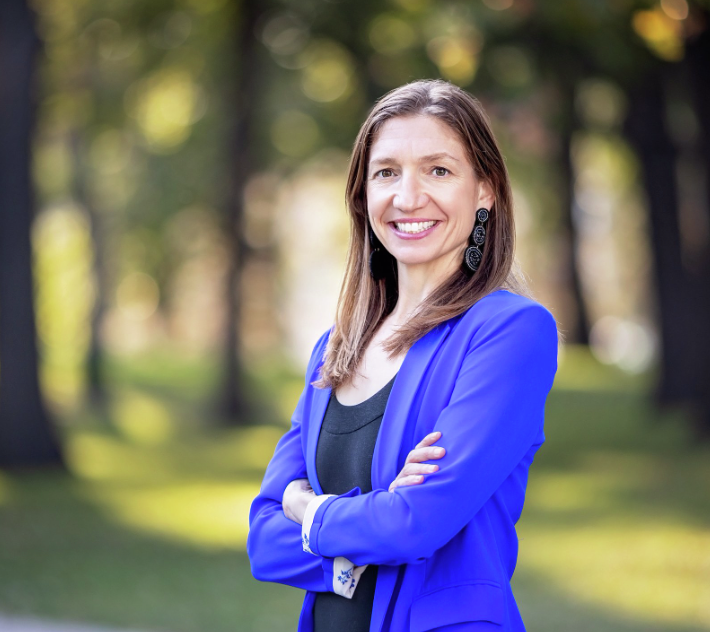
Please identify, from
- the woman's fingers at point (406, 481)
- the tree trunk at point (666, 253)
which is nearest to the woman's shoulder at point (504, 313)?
the woman's fingers at point (406, 481)

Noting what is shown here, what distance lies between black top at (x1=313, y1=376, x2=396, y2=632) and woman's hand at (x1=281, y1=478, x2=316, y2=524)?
7 cm

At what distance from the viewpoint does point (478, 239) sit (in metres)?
2.64

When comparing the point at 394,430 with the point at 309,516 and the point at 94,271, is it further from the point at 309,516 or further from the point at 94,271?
the point at 94,271

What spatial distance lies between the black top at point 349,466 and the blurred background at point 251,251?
4.17 metres

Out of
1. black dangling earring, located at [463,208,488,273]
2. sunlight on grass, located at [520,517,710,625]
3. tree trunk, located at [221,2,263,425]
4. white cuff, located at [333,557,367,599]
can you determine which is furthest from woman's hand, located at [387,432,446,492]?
tree trunk, located at [221,2,263,425]

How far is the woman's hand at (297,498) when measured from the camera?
2.63m

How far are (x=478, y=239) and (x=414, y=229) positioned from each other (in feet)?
0.57

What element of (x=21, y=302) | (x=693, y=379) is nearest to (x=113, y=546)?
(x=21, y=302)

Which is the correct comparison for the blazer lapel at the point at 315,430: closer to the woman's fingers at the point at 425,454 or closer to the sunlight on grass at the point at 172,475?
the woman's fingers at the point at 425,454

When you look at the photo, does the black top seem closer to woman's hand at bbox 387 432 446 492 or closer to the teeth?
woman's hand at bbox 387 432 446 492

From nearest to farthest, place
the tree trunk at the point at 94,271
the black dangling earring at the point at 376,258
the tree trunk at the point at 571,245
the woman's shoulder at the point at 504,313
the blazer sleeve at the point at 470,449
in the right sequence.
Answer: the blazer sleeve at the point at 470,449, the woman's shoulder at the point at 504,313, the black dangling earring at the point at 376,258, the tree trunk at the point at 94,271, the tree trunk at the point at 571,245

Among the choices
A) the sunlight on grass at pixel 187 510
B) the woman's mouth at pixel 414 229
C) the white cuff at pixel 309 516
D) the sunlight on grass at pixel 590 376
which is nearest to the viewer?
the white cuff at pixel 309 516

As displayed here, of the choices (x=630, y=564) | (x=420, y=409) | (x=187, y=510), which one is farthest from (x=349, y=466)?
(x=187, y=510)

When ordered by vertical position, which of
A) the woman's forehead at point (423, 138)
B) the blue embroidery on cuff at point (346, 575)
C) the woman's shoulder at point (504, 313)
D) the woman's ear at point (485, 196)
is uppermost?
the woman's forehead at point (423, 138)
